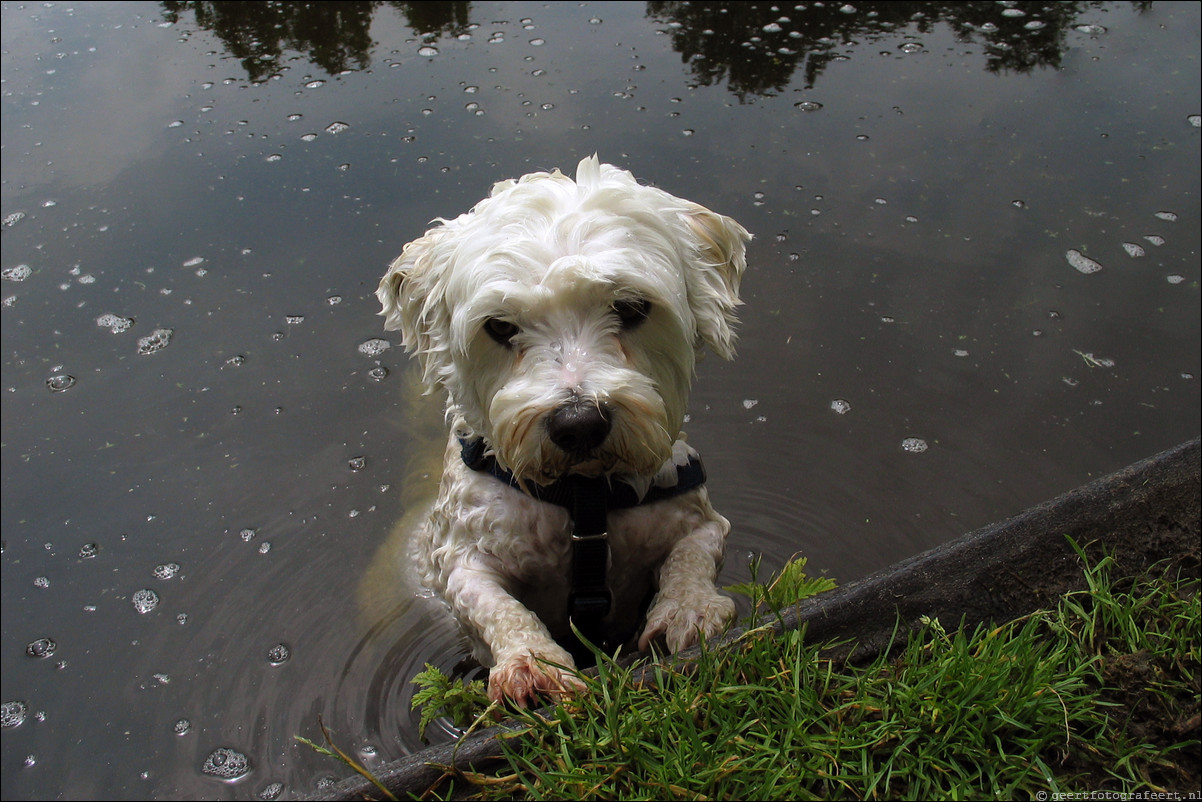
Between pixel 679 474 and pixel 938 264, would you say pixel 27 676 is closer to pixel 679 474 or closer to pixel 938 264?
pixel 679 474

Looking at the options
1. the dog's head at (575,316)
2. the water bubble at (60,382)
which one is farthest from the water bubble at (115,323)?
the dog's head at (575,316)

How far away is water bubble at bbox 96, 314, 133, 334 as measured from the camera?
15.6ft

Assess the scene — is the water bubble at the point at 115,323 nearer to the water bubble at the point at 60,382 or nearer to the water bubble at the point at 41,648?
the water bubble at the point at 60,382

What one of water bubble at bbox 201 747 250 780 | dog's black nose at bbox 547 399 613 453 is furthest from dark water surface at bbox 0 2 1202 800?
dog's black nose at bbox 547 399 613 453

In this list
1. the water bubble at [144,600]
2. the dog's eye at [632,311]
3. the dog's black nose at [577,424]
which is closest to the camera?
the dog's black nose at [577,424]

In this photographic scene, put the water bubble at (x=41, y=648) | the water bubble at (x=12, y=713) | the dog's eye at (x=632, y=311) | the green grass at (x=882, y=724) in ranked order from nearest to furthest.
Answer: the green grass at (x=882, y=724) < the dog's eye at (x=632, y=311) < the water bubble at (x=12, y=713) < the water bubble at (x=41, y=648)

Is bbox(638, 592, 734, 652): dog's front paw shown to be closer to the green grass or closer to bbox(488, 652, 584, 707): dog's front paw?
the green grass

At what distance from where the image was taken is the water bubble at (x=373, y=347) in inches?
187

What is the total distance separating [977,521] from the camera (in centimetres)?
388

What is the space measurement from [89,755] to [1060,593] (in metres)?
3.41

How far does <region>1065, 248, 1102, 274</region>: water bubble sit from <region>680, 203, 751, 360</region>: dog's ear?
3103mm

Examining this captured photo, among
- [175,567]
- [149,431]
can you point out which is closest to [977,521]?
[175,567]

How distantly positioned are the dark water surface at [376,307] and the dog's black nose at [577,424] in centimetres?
165

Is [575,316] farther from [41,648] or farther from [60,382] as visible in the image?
[60,382]
